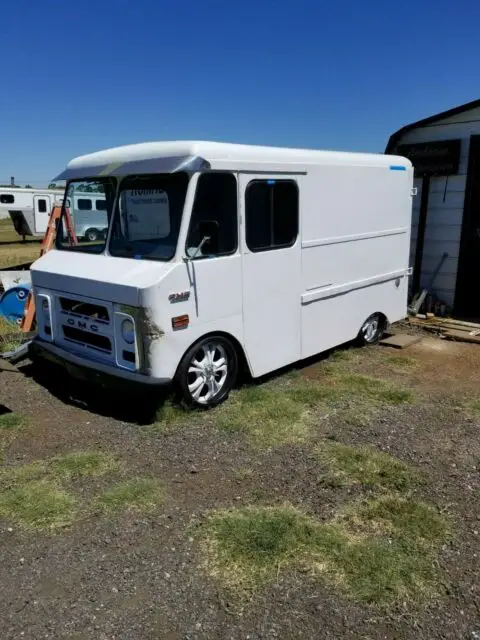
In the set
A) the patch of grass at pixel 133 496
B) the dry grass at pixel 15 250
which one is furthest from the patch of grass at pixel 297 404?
the dry grass at pixel 15 250

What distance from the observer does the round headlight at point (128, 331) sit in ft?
14.9

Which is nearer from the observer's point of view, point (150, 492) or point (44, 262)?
point (150, 492)

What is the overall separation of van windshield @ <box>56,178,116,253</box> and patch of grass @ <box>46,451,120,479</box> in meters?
1.94

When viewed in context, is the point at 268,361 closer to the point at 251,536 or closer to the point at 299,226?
the point at 299,226

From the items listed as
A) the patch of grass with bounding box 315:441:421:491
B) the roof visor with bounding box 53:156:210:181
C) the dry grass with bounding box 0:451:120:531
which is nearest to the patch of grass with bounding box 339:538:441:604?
the patch of grass with bounding box 315:441:421:491

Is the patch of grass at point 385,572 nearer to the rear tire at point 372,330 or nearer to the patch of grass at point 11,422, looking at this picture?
the patch of grass at point 11,422

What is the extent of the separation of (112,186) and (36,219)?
20339mm

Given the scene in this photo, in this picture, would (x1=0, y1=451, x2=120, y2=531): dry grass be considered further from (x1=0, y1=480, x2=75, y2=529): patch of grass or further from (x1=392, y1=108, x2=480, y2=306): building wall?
(x1=392, y1=108, x2=480, y2=306): building wall

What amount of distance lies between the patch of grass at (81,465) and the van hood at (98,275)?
1.25 meters

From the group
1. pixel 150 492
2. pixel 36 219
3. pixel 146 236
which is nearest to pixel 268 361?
pixel 146 236

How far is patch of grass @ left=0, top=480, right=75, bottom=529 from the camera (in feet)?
11.3

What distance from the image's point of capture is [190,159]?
4.49 meters

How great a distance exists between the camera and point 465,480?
3902mm

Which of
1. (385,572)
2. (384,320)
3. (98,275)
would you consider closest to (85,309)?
(98,275)
